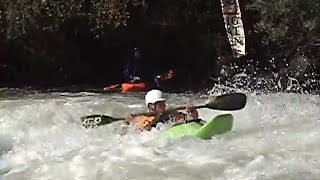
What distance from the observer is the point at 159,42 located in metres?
13.8

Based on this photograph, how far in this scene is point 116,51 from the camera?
1448 centimetres

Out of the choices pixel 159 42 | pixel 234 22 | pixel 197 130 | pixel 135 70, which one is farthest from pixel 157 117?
pixel 159 42

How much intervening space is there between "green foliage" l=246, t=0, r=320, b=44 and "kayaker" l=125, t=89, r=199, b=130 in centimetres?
393

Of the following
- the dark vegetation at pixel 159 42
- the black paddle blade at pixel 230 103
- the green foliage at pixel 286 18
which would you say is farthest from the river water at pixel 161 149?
the dark vegetation at pixel 159 42

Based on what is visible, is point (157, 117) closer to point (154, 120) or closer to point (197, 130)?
point (154, 120)

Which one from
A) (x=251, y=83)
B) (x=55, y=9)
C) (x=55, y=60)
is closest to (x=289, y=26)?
(x=251, y=83)

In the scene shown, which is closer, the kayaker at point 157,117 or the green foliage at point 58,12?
the kayaker at point 157,117

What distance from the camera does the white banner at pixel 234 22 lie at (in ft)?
37.5

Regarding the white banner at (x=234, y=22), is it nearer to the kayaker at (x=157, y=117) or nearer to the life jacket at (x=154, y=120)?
the kayaker at (x=157, y=117)

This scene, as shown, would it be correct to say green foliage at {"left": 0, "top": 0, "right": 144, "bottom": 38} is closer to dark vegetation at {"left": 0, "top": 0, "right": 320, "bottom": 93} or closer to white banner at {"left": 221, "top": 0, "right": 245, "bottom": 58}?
dark vegetation at {"left": 0, "top": 0, "right": 320, "bottom": 93}

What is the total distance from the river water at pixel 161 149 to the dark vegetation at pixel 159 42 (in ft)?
7.02

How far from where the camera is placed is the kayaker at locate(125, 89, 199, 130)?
23.0 ft

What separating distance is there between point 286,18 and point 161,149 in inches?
196

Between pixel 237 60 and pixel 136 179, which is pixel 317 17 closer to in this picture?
pixel 237 60
